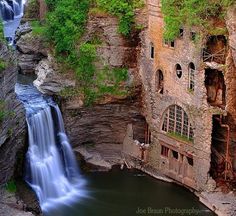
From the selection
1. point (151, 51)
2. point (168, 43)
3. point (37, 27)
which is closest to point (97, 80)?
point (151, 51)

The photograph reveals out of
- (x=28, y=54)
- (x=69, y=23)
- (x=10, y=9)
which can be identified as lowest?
(x=28, y=54)

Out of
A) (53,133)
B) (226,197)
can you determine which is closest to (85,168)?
(53,133)

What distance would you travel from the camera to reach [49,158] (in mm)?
Result: 31000

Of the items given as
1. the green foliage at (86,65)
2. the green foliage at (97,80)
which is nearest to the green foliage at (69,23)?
the green foliage at (86,65)

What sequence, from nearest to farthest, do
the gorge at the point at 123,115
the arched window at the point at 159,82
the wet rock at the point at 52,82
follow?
the gorge at the point at 123,115
the arched window at the point at 159,82
the wet rock at the point at 52,82

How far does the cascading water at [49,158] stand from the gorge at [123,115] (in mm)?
56

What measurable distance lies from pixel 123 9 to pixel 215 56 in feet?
19.9

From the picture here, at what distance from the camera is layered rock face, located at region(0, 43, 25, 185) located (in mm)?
26984

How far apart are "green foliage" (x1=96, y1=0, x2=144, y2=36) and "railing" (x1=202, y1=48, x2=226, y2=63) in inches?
205

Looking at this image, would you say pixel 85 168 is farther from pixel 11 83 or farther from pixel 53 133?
pixel 11 83

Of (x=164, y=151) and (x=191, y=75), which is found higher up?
(x=191, y=75)

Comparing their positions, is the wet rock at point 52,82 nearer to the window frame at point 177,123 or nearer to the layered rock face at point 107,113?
the layered rock face at point 107,113

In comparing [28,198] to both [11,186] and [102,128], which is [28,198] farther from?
[102,128]

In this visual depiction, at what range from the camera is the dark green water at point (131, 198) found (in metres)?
28.3
